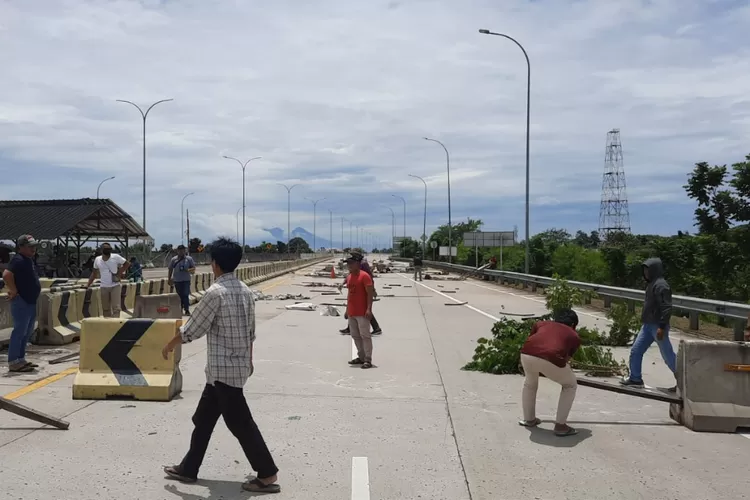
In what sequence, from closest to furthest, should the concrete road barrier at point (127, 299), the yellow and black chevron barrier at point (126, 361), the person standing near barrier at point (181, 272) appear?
the yellow and black chevron barrier at point (126, 361) → the concrete road barrier at point (127, 299) → the person standing near barrier at point (181, 272)

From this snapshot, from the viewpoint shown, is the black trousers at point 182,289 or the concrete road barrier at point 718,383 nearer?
the concrete road barrier at point 718,383

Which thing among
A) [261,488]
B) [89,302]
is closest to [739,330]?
[261,488]

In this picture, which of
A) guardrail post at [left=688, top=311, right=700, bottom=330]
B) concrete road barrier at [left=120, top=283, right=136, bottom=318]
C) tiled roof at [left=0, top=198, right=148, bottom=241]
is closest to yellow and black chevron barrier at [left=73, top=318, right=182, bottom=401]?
concrete road barrier at [left=120, top=283, right=136, bottom=318]

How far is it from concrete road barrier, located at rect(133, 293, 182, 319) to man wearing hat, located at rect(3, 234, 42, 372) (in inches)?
166

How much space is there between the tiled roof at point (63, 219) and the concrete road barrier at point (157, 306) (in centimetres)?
1395

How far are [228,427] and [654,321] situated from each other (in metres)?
5.75

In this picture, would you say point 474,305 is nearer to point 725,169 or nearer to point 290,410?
point 290,410

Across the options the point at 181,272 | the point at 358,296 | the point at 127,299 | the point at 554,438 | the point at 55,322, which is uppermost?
the point at 181,272

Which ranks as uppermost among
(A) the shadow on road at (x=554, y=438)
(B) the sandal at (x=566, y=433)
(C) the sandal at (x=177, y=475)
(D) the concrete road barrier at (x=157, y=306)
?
(D) the concrete road barrier at (x=157, y=306)

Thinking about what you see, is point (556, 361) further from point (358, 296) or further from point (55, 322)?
point (55, 322)

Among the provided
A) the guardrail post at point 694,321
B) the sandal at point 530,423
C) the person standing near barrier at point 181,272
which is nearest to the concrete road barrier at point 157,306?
the person standing near barrier at point 181,272

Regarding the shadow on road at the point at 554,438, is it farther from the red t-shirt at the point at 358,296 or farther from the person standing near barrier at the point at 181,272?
the person standing near barrier at the point at 181,272

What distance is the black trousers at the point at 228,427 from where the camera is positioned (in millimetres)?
5164

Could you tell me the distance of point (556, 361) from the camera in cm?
671
